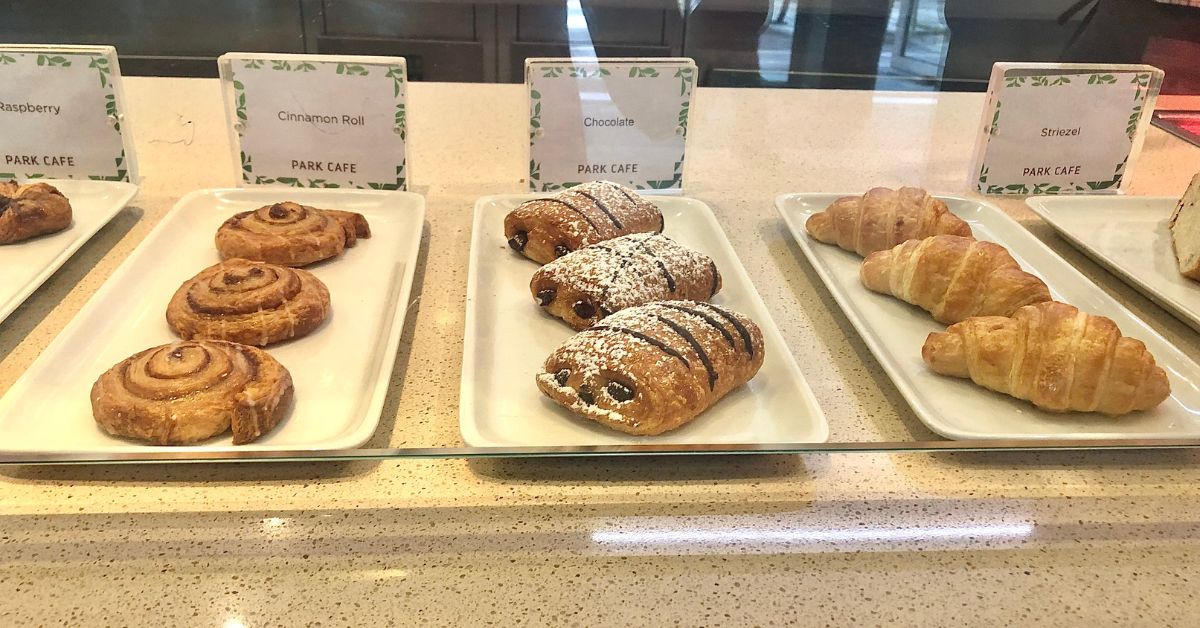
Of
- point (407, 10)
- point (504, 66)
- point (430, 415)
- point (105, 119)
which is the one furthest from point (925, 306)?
point (407, 10)

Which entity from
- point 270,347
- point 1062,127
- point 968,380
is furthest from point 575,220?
point 1062,127

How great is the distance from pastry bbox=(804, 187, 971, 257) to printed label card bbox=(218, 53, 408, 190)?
24.1 inches

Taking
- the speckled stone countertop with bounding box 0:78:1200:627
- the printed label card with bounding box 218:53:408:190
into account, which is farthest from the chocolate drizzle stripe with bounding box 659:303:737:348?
the printed label card with bounding box 218:53:408:190

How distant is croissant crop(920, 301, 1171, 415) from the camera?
0.82 meters

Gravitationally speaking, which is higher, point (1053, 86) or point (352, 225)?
point (1053, 86)

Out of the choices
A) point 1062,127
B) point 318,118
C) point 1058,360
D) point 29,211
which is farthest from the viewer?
point 1062,127

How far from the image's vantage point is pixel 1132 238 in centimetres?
124

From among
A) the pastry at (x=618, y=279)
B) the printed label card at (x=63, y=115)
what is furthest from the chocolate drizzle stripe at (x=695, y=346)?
the printed label card at (x=63, y=115)

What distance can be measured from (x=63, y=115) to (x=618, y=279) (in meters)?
0.82

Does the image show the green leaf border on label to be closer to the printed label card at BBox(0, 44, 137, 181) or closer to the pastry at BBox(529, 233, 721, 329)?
the pastry at BBox(529, 233, 721, 329)

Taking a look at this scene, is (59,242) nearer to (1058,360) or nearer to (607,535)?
(607,535)

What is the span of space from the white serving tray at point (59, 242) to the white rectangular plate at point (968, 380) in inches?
36.6

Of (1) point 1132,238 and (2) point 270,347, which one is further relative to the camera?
(1) point 1132,238

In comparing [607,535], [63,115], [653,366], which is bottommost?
[607,535]
